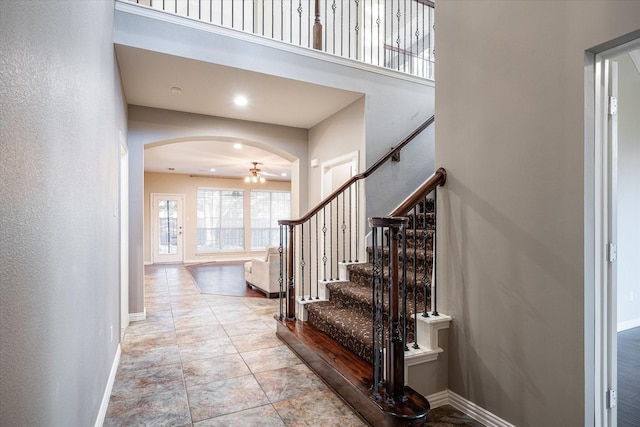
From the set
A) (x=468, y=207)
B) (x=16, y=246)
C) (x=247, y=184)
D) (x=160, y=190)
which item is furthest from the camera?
(x=247, y=184)

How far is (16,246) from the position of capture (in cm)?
97

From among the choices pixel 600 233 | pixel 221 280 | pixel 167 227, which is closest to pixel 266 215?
pixel 167 227

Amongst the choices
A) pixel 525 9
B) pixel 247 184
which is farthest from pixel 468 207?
pixel 247 184

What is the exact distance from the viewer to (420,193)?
2340mm

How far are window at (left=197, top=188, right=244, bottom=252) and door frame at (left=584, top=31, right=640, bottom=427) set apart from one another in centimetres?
1066

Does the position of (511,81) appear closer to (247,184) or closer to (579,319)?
(579,319)

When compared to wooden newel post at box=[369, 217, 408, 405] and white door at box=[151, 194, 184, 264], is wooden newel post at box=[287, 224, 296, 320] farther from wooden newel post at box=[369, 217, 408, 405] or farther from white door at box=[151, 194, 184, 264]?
white door at box=[151, 194, 184, 264]

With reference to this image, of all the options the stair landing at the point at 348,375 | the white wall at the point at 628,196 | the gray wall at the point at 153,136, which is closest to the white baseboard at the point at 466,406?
the stair landing at the point at 348,375

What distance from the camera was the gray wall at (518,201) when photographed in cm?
173

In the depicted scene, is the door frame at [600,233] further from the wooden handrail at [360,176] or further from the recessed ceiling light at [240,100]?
the recessed ceiling light at [240,100]

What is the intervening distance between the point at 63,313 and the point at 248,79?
2.89 meters

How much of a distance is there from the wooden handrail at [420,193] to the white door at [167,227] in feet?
32.0

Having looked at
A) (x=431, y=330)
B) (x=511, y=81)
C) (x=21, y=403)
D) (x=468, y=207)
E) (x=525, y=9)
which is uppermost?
(x=525, y=9)

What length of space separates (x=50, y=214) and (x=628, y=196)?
16.4 ft
